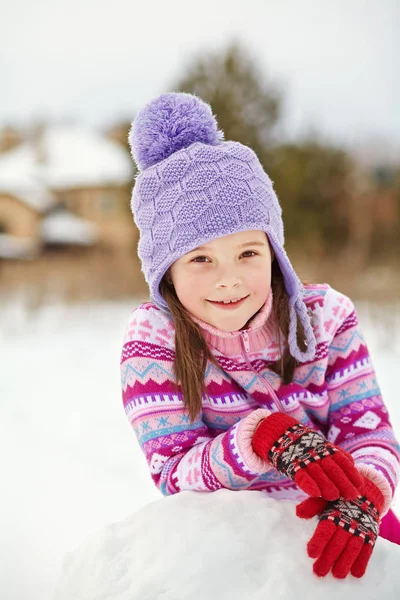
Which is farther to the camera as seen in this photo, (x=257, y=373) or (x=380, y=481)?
(x=257, y=373)

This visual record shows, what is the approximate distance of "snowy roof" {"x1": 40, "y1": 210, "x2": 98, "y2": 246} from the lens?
8877 millimetres

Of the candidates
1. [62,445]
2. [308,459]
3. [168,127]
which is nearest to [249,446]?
[308,459]

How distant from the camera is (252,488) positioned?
1125mm

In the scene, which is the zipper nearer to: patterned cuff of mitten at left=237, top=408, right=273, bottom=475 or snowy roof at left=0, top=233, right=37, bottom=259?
patterned cuff of mitten at left=237, top=408, right=273, bottom=475

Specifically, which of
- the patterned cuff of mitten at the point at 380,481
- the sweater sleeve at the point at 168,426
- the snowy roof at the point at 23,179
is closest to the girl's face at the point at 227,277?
the sweater sleeve at the point at 168,426

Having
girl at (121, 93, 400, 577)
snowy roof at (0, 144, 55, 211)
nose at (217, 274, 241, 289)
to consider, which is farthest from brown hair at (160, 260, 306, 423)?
snowy roof at (0, 144, 55, 211)

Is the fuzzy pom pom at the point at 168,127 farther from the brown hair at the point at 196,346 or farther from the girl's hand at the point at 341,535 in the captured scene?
the girl's hand at the point at 341,535

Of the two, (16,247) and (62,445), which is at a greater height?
(16,247)

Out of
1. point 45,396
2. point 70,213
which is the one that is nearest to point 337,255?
point 45,396

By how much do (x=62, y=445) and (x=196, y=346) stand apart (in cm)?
121

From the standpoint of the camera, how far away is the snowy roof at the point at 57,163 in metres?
9.88

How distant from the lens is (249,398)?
1138mm

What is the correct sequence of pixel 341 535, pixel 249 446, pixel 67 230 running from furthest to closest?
pixel 67 230 → pixel 249 446 → pixel 341 535

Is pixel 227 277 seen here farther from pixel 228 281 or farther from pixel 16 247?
pixel 16 247
